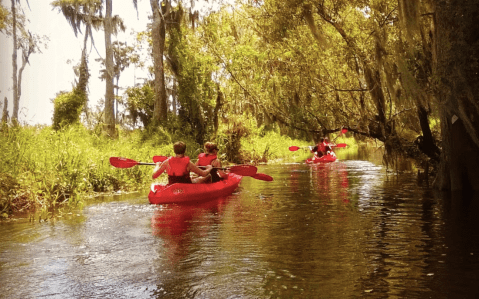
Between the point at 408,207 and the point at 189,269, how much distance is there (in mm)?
5588

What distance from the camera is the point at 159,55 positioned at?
66.3ft

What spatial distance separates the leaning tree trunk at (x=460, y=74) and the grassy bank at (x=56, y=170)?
7.43 meters

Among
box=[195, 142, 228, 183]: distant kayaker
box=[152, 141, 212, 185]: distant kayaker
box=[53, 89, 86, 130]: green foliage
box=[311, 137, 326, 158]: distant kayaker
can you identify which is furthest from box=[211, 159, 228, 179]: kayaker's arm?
box=[311, 137, 326, 158]: distant kayaker

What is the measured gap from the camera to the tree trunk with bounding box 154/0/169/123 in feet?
65.6

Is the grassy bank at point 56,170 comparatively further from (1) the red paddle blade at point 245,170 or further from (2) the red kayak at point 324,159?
(2) the red kayak at point 324,159

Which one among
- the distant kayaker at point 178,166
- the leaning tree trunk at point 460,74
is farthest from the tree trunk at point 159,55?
the leaning tree trunk at point 460,74

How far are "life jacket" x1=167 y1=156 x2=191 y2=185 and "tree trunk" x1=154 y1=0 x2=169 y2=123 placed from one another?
970cm

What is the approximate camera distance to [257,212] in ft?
31.1

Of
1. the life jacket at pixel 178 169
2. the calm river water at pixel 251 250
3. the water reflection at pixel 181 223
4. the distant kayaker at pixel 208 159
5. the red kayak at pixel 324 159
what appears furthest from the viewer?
the red kayak at pixel 324 159

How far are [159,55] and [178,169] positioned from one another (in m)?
10.8

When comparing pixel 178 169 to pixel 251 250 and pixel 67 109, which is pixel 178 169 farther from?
pixel 67 109

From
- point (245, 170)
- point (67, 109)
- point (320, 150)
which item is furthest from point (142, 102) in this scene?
point (245, 170)

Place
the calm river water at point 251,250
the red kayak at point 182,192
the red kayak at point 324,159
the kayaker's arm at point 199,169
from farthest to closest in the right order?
1. the red kayak at point 324,159
2. the kayaker's arm at point 199,169
3. the red kayak at point 182,192
4. the calm river water at point 251,250

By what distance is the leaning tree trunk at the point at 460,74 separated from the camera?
9070 millimetres
